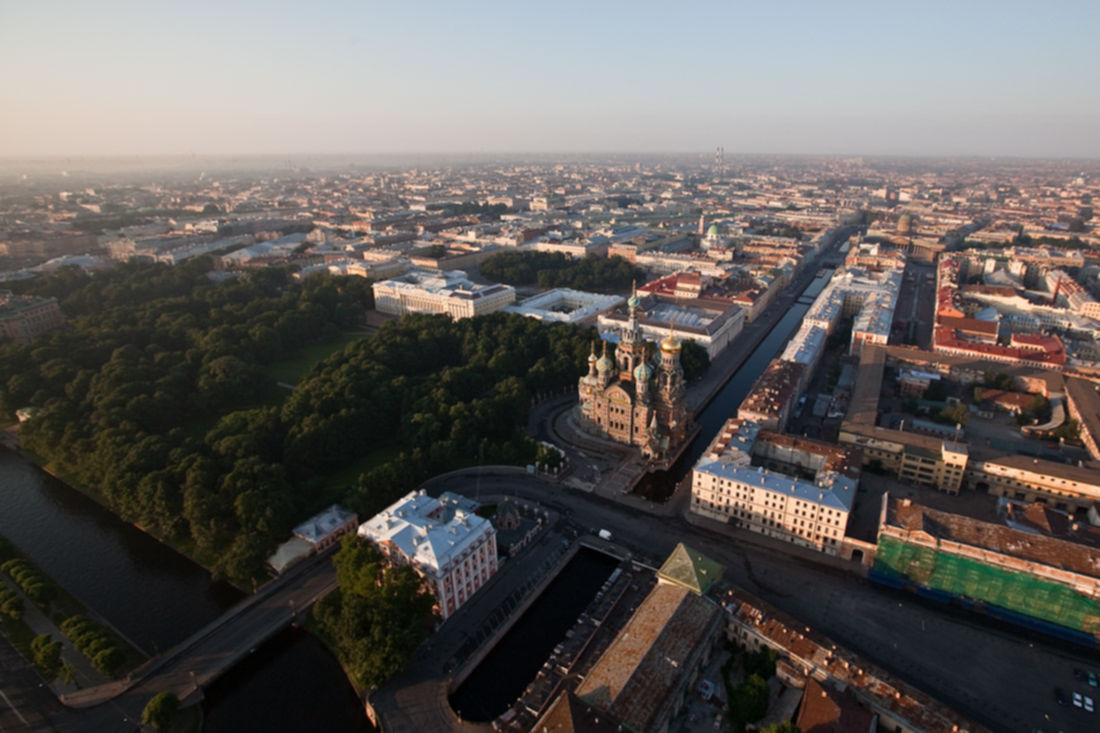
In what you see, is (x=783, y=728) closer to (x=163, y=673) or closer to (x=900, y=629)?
(x=900, y=629)

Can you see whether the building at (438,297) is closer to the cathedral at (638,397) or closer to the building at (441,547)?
the cathedral at (638,397)

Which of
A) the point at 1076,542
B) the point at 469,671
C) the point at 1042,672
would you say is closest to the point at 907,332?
the point at 1076,542

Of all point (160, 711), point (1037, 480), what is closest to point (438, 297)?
point (160, 711)

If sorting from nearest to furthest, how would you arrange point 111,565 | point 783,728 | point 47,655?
point 783,728, point 47,655, point 111,565

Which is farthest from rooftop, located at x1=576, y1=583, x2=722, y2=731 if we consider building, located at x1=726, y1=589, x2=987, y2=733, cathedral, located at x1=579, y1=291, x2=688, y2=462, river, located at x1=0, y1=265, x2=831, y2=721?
cathedral, located at x1=579, y1=291, x2=688, y2=462

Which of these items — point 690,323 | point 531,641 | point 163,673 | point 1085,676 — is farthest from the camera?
point 690,323

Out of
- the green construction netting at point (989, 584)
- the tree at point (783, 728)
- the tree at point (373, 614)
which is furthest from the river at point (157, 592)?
the tree at point (783, 728)
